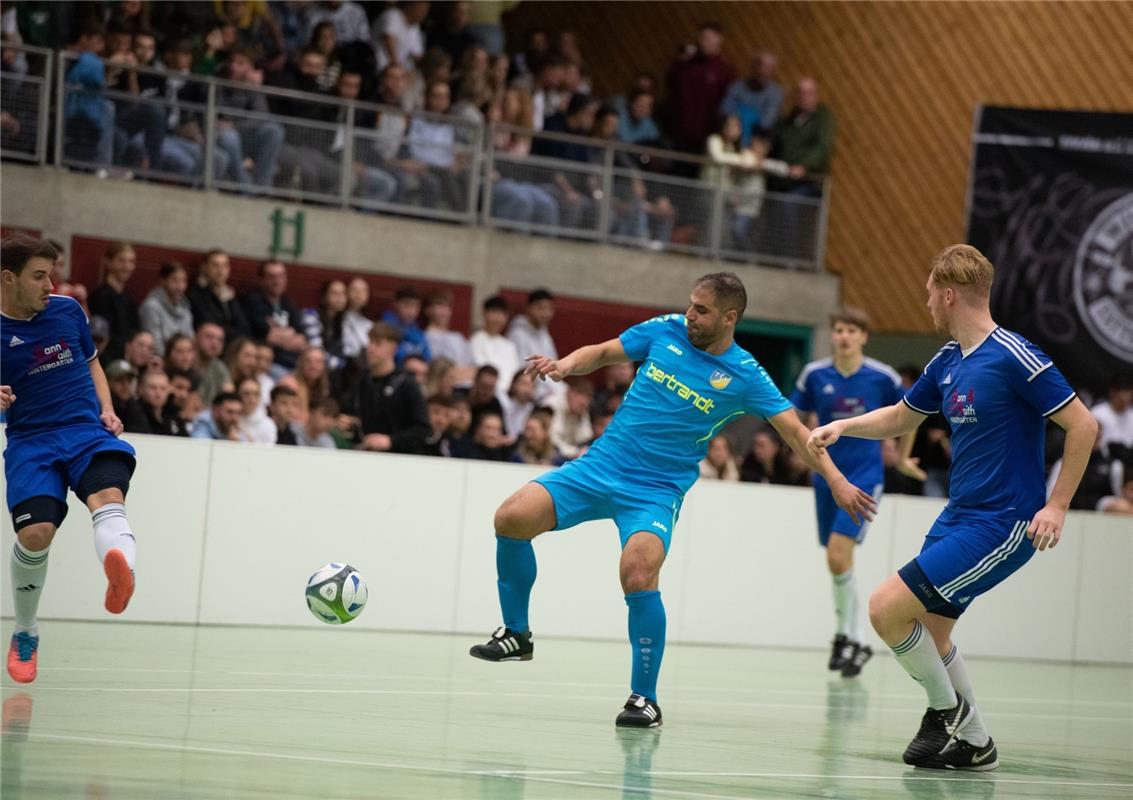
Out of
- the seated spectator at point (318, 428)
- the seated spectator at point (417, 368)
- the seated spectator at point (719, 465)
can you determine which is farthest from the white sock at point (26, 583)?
the seated spectator at point (719, 465)

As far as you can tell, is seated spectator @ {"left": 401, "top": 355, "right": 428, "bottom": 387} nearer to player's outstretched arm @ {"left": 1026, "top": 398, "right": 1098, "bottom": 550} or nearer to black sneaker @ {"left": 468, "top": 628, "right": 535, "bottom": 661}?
black sneaker @ {"left": 468, "top": 628, "right": 535, "bottom": 661}

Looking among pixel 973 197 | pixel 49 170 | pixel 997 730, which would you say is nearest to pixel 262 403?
pixel 49 170

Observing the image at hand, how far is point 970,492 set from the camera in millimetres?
6902

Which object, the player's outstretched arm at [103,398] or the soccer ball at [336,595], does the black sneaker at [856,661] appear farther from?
the player's outstretched arm at [103,398]

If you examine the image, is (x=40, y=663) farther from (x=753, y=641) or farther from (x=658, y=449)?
(x=753, y=641)

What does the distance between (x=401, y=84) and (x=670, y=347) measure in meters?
9.41

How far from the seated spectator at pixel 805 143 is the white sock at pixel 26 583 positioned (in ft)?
41.9

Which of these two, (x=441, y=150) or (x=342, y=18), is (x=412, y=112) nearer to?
(x=441, y=150)

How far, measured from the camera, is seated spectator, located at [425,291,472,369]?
15062 millimetres

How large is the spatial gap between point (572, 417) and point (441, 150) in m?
3.51

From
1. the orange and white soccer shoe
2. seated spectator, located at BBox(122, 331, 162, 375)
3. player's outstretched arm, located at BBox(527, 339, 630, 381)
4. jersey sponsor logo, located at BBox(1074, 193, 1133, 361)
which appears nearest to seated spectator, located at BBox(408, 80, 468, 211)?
seated spectator, located at BBox(122, 331, 162, 375)

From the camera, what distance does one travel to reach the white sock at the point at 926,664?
6.94m

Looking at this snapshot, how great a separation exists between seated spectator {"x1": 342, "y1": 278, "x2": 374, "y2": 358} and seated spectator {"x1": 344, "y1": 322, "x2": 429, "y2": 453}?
1.30 metres

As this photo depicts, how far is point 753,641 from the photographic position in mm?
13367
